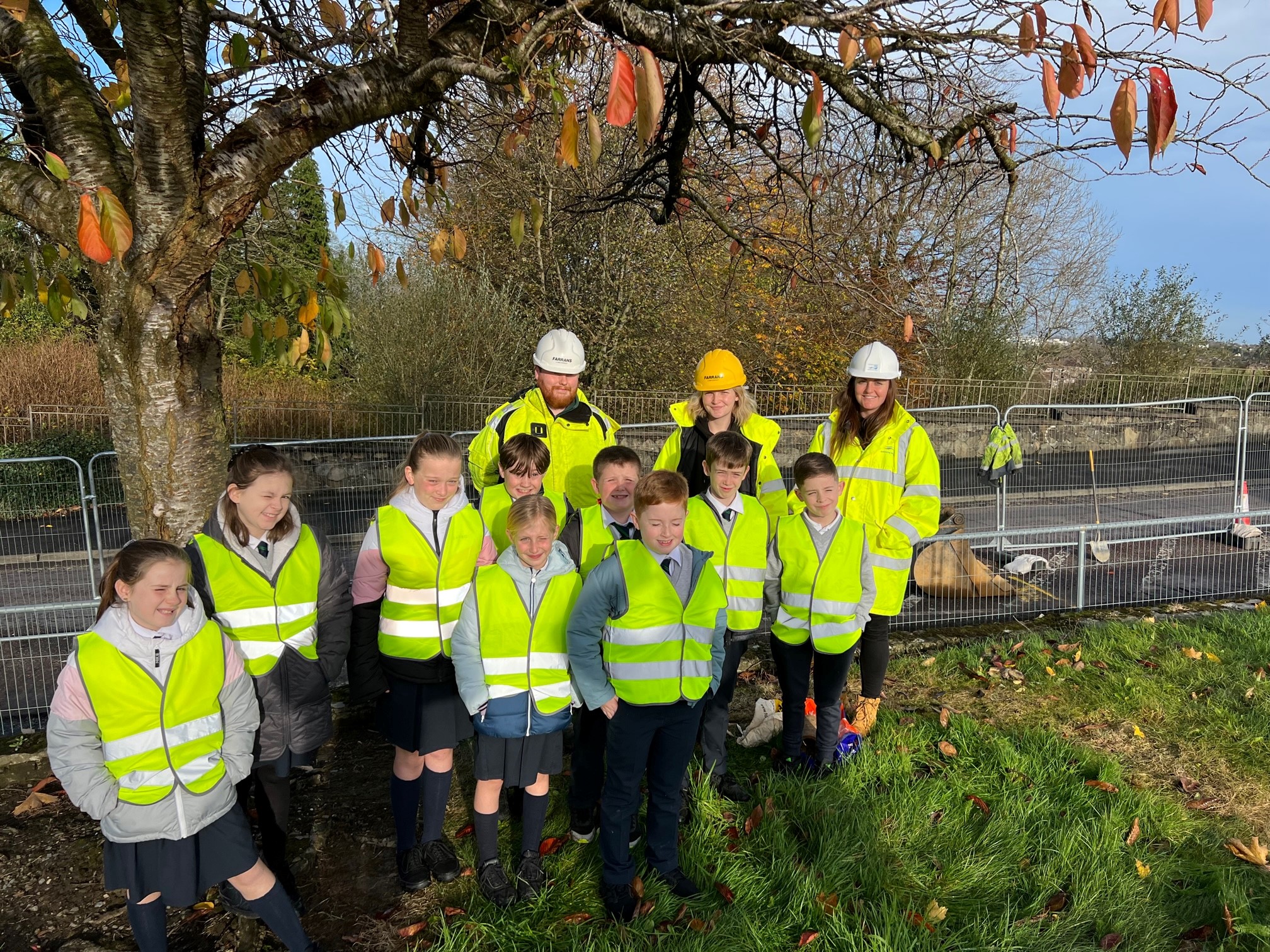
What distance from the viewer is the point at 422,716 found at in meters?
3.16

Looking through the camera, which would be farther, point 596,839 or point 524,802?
point 596,839

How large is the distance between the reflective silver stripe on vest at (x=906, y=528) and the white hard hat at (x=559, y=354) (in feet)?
5.65

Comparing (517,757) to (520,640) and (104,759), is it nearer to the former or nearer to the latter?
(520,640)

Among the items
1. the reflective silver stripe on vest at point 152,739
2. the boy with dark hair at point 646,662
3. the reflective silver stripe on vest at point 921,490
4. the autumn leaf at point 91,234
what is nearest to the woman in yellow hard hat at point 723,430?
the reflective silver stripe on vest at point 921,490

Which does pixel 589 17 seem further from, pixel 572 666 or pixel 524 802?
pixel 524 802

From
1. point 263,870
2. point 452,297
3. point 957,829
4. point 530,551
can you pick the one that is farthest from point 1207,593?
point 452,297

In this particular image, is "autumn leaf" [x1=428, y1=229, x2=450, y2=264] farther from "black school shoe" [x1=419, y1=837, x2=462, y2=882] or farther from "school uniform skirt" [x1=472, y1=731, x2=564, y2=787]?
"black school shoe" [x1=419, y1=837, x2=462, y2=882]

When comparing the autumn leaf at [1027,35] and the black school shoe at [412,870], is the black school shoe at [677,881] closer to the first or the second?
the black school shoe at [412,870]

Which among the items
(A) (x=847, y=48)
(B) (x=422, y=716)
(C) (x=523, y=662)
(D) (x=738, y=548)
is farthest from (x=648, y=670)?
(A) (x=847, y=48)

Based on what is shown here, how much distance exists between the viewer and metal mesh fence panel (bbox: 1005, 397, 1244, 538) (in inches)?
483

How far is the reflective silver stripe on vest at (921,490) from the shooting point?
3.95 m

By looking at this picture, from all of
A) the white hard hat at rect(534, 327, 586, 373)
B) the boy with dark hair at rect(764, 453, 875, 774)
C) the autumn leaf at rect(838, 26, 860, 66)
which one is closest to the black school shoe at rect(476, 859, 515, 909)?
the boy with dark hair at rect(764, 453, 875, 774)

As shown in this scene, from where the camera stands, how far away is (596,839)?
3340 millimetres

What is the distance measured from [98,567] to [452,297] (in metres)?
6.44
